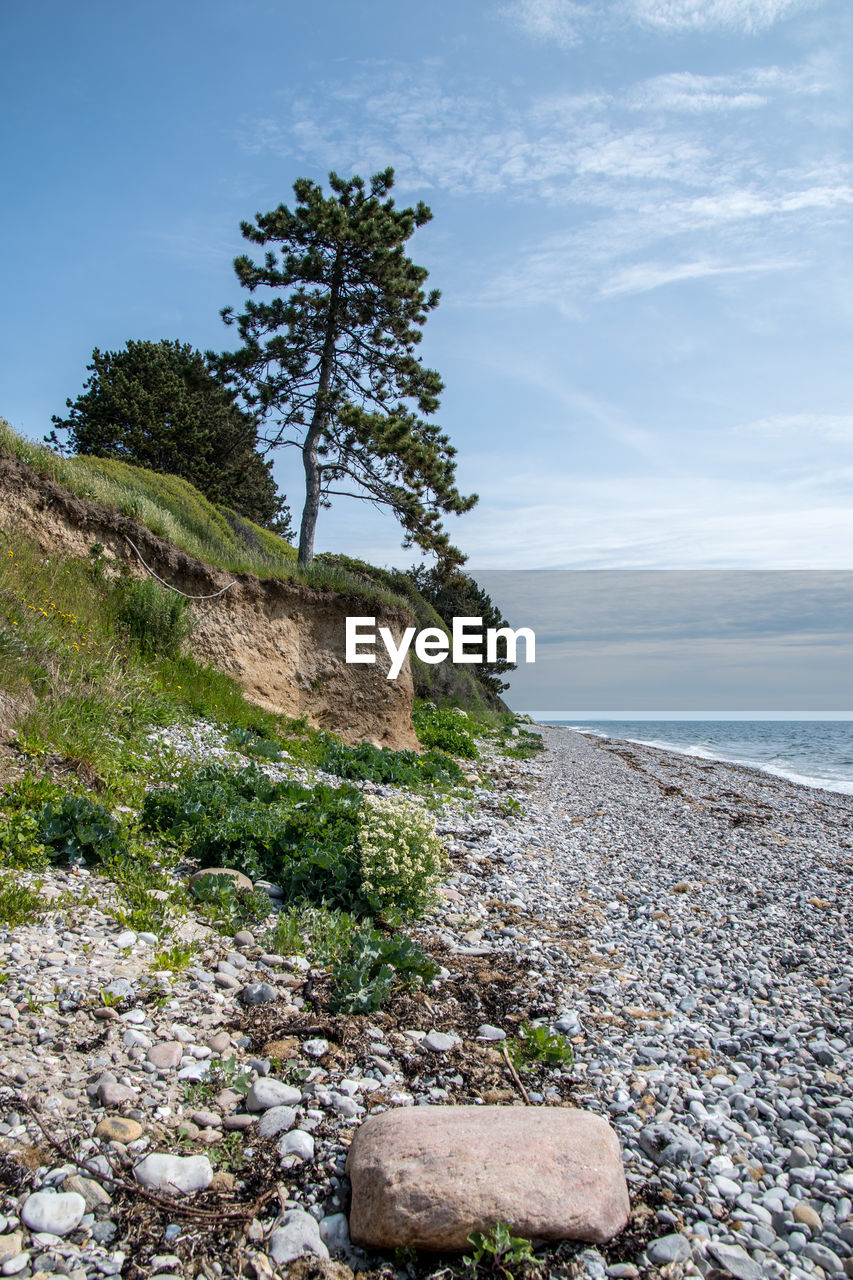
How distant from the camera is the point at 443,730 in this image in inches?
799

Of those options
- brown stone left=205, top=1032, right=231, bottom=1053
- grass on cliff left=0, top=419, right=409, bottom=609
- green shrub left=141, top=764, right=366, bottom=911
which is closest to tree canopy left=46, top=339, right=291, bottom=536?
grass on cliff left=0, top=419, right=409, bottom=609

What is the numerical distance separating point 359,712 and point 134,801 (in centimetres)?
945

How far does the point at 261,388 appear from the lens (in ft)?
67.2

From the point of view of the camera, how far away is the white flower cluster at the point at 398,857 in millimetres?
5984

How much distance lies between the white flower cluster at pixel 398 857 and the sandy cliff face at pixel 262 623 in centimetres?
829

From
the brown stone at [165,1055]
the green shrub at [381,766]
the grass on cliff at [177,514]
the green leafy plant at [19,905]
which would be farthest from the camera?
the grass on cliff at [177,514]

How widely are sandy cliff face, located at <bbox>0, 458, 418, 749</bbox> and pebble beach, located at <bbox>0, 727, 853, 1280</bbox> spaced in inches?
323

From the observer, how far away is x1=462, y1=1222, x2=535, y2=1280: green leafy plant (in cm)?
268

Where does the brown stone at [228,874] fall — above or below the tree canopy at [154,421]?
below

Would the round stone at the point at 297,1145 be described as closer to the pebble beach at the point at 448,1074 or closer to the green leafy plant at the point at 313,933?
the pebble beach at the point at 448,1074

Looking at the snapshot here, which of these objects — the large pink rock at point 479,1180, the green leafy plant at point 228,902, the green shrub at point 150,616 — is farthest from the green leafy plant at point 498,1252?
the green shrub at point 150,616

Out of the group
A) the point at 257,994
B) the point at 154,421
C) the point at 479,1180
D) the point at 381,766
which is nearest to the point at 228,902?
the point at 257,994

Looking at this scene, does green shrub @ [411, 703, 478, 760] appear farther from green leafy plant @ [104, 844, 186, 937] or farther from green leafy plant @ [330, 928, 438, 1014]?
green leafy plant @ [330, 928, 438, 1014]

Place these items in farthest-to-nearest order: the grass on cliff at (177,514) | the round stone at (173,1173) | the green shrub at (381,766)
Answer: the grass on cliff at (177,514)
the green shrub at (381,766)
the round stone at (173,1173)
